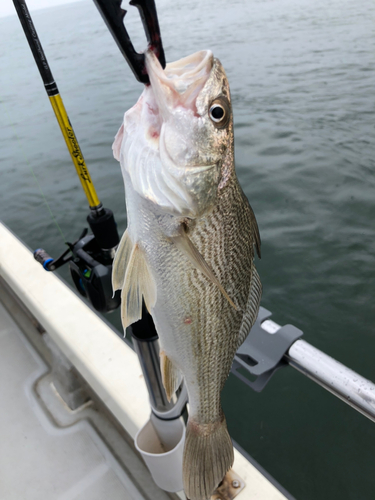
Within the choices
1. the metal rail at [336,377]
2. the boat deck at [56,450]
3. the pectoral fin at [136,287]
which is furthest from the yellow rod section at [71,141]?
the boat deck at [56,450]

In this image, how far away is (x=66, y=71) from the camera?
12930 millimetres

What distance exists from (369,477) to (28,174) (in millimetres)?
7018

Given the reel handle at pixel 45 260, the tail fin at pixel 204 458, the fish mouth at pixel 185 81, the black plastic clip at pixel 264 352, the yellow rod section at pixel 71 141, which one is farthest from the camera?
the reel handle at pixel 45 260

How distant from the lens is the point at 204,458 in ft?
4.04

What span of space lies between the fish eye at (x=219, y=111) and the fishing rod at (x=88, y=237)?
71 cm

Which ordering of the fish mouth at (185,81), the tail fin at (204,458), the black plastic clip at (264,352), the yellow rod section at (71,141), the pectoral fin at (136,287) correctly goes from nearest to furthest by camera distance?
the fish mouth at (185,81) < the pectoral fin at (136,287) < the tail fin at (204,458) < the black plastic clip at (264,352) < the yellow rod section at (71,141)

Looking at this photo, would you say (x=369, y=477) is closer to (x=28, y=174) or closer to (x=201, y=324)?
(x=201, y=324)

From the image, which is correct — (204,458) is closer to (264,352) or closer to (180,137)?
(264,352)

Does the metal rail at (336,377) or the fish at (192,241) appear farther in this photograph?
the metal rail at (336,377)

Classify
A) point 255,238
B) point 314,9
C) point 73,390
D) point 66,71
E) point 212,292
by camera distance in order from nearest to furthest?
point 212,292 < point 255,238 < point 73,390 < point 66,71 < point 314,9

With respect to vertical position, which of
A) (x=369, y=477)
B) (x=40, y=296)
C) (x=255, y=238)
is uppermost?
(x=255, y=238)

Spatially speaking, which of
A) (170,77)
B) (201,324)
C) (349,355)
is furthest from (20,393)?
(349,355)

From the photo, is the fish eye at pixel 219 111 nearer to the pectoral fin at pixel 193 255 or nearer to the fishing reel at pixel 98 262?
the pectoral fin at pixel 193 255

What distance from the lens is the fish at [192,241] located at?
1003mm
